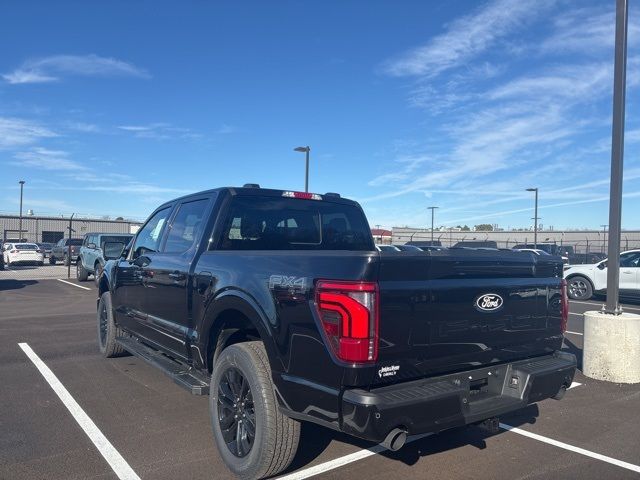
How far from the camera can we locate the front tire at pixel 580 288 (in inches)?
616

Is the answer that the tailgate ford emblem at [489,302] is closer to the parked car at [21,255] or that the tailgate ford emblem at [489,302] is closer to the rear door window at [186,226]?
the rear door window at [186,226]

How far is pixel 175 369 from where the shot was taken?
469 cm

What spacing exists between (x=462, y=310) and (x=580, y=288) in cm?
1430

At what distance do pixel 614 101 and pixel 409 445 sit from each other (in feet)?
16.3

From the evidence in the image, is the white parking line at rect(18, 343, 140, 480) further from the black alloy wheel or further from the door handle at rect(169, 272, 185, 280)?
the door handle at rect(169, 272, 185, 280)

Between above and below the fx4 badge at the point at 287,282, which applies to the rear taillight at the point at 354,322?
below

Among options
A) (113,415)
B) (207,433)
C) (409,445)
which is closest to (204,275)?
(207,433)

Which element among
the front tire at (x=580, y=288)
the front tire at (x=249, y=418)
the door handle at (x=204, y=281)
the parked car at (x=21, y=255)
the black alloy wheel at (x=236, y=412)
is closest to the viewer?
the front tire at (x=249, y=418)

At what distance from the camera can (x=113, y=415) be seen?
4.88 m

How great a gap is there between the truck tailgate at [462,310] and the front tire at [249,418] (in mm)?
795

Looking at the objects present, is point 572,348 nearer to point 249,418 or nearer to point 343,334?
point 249,418

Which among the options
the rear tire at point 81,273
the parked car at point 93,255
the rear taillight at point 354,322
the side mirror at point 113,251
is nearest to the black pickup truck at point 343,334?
the rear taillight at point 354,322

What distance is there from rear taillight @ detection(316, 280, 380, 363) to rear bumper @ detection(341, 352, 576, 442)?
0.21 meters

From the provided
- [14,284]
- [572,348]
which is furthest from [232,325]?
[14,284]
